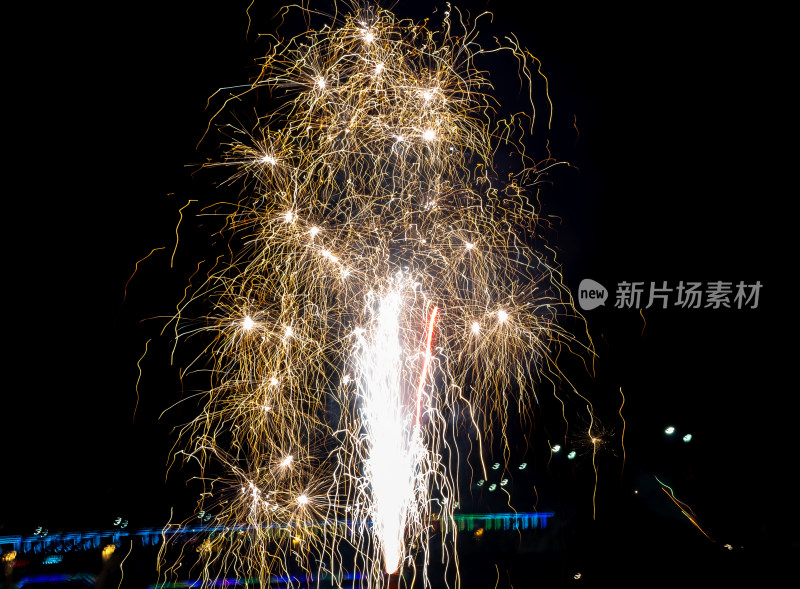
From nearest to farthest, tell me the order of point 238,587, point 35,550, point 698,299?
1. point 698,299
2. point 35,550
3. point 238,587

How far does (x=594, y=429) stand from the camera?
7.42 meters

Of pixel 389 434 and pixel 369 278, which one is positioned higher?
pixel 369 278

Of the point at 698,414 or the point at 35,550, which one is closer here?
the point at 35,550

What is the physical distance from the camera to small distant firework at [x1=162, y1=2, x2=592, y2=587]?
4.03 metres

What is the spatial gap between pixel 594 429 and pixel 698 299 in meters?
2.86

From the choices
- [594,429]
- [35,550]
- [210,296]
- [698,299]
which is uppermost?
[698,299]

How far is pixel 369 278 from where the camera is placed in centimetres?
429

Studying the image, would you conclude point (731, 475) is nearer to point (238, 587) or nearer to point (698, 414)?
point (698, 414)

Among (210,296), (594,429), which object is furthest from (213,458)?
(594,429)

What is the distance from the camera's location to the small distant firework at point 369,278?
4.03 m

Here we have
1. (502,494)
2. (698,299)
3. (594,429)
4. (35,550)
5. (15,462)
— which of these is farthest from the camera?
(502,494)

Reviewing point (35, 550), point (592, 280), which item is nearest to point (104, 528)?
point (35, 550)

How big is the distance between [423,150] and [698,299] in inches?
136

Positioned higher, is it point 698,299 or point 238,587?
point 698,299
